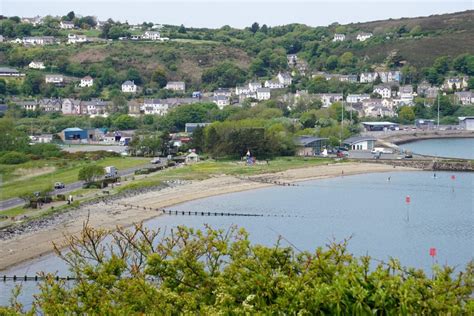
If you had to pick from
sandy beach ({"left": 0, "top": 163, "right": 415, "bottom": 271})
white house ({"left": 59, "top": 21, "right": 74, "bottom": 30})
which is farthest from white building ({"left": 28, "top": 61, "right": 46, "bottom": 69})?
sandy beach ({"left": 0, "top": 163, "right": 415, "bottom": 271})

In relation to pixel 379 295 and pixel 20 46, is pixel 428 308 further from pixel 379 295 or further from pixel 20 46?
pixel 20 46

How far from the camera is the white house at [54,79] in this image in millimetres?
51959

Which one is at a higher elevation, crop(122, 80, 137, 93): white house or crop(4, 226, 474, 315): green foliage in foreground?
crop(122, 80, 137, 93): white house

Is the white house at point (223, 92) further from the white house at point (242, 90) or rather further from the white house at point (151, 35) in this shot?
the white house at point (151, 35)

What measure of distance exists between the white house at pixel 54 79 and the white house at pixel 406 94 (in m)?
19.4

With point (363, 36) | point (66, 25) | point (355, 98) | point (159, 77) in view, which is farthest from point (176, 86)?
point (363, 36)

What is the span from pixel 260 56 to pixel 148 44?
756 centimetres

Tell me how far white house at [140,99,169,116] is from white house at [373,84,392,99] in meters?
12.8

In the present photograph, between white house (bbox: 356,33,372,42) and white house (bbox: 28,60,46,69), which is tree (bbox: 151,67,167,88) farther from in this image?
white house (bbox: 356,33,372,42)

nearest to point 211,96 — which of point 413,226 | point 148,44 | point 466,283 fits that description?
point 148,44

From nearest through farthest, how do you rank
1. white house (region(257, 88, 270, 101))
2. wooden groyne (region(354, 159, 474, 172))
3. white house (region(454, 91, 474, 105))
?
wooden groyne (region(354, 159, 474, 172)) < white house (region(454, 91, 474, 105)) < white house (region(257, 88, 270, 101))

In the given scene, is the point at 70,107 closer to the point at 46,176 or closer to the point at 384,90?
the point at 384,90

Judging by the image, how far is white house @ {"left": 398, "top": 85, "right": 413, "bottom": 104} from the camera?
5244cm

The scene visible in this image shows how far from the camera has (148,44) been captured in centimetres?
6172
